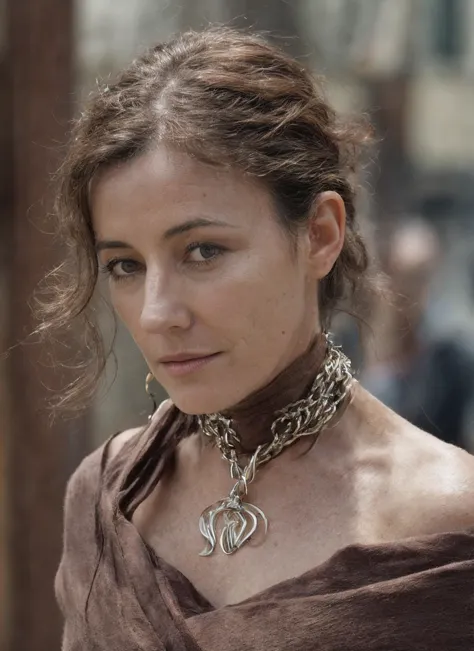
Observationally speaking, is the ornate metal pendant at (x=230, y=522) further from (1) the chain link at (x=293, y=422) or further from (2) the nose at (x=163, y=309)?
(2) the nose at (x=163, y=309)

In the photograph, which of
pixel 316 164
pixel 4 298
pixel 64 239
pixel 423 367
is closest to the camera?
pixel 316 164

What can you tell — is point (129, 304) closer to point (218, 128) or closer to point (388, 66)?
point (218, 128)

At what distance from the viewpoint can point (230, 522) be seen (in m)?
1.86

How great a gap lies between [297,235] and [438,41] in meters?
2.39

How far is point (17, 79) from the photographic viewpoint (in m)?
3.95

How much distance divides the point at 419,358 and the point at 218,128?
7.01 feet

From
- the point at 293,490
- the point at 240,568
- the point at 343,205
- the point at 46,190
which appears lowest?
the point at 240,568

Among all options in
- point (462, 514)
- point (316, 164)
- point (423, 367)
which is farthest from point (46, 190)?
point (462, 514)

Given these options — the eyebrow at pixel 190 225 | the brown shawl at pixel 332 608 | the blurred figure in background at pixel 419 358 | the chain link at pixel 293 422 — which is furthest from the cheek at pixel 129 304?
the blurred figure in background at pixel 419 358

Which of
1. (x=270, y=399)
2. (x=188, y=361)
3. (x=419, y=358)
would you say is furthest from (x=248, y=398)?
(x=419, y=358)

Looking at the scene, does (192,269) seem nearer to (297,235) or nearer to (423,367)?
(297,235)

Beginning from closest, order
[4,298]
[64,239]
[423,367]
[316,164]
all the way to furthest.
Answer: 1. [316,164]
2. [64,239]
3. [423,367]
4. [4,298]

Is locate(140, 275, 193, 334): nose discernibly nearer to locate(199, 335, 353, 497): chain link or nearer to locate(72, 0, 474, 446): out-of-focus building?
locate(199, 335, 353, 497): chain link

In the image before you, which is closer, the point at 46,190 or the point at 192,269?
the point at 192,269
